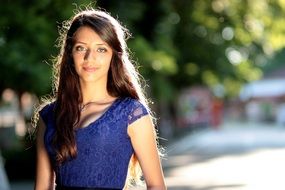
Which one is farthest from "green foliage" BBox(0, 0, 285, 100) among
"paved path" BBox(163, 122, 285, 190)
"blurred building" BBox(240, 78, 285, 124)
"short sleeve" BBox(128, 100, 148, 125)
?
"blurred building" BBox(240, 78, 285, 124)

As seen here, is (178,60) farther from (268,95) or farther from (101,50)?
(268,95)

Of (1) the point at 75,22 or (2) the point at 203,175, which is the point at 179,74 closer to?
(2) the point at 203,175

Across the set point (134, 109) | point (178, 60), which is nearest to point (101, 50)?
point (134, 109)

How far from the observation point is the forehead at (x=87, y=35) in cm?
260

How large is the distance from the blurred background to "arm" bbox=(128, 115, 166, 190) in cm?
535

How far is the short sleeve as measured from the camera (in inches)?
99.4

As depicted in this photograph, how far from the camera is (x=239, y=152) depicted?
24406 mm

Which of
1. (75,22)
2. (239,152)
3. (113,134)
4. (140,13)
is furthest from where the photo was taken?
(239,152)

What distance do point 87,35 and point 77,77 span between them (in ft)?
→ 0.64

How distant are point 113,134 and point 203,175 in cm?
1425

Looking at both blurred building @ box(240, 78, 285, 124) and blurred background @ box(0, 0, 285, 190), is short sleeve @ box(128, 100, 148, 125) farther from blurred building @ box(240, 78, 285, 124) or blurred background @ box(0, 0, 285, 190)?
blurred building @ box(240, 78, 285, 124)

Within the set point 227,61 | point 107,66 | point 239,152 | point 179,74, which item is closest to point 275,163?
point 239,152

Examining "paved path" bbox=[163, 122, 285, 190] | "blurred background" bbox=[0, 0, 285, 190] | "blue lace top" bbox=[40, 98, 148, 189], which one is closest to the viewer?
"blue lace top" bbox=[40, 98, 148, 189]

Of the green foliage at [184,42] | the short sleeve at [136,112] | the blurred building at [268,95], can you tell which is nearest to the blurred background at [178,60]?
the green foliage at [184,42]
